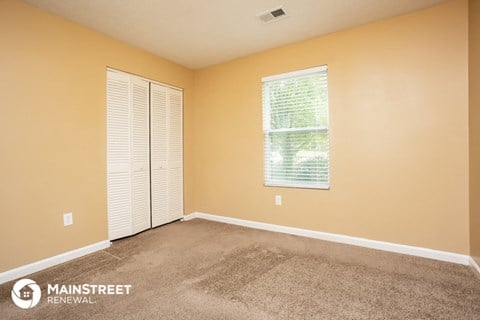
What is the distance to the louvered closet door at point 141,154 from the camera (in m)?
3.30

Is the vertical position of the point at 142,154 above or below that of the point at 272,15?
below

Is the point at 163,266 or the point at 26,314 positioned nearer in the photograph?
the point at 26,314

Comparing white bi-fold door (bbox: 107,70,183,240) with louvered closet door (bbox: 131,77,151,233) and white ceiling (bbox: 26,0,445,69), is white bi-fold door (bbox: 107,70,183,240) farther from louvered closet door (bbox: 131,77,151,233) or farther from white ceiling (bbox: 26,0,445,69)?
white ceiling (bbox: 26,0,445,69)

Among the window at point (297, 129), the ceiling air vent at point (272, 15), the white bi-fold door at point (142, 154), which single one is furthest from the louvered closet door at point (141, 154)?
the ceiling air vent at point (272, 15)

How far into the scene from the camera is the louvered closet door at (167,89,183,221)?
3.84m

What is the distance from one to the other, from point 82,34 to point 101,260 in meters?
2.43

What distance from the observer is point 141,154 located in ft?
11.1

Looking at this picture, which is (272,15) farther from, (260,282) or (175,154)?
(260,282)

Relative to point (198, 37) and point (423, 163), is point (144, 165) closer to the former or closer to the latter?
point (198, 37)

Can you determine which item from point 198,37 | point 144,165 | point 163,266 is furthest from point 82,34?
point 163,266

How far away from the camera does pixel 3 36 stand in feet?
7.07

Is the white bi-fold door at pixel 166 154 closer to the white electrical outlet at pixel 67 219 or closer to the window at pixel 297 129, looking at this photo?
the white electrical outlet at pixel 67 219

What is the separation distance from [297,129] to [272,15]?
1355mm

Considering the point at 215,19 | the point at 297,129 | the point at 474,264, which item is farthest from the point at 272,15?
the point at 474,264
